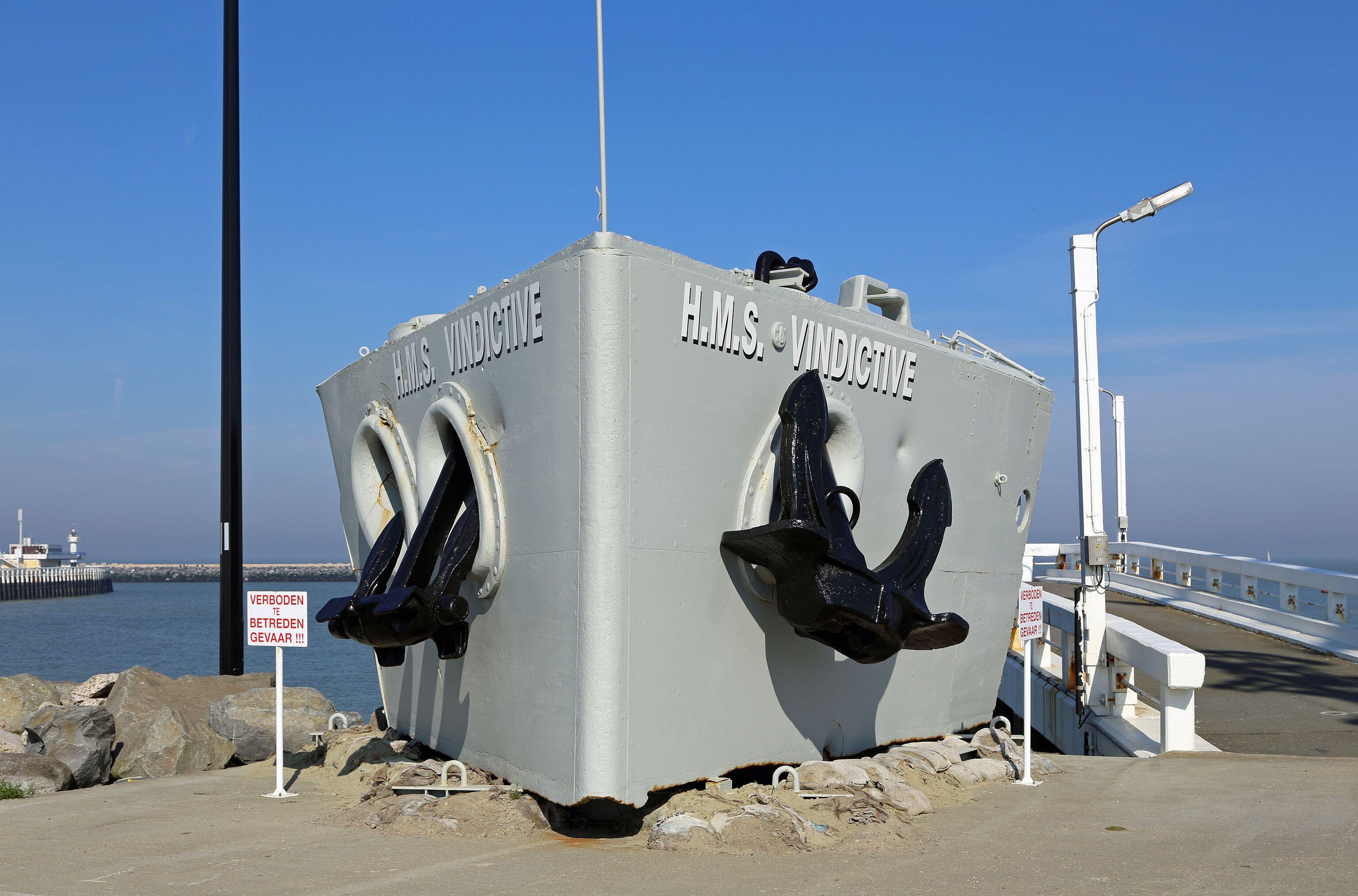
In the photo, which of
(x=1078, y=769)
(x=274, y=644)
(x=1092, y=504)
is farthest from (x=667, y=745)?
(x=1092, y=504)

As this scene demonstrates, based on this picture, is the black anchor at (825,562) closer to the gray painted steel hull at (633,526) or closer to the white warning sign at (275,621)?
the gray painted steel hull at (633,526)

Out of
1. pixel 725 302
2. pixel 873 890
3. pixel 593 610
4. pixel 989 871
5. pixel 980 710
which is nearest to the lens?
pixel 873 890

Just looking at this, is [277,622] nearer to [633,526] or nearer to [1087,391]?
[633,526]

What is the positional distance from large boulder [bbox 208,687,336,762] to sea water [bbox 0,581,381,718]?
118 inches

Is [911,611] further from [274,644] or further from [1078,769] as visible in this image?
[274,644]

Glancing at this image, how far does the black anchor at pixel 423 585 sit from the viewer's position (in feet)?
22.9

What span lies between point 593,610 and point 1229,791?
4916 millimetres

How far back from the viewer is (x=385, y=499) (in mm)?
9375

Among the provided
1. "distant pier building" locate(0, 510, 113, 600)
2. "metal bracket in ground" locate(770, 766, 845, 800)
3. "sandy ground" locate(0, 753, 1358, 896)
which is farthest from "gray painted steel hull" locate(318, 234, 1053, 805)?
"distant pier building" locate(0, 510, 113, 600)

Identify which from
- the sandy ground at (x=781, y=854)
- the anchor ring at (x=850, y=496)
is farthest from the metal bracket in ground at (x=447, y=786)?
the anchor ring at (x=850, y=496)

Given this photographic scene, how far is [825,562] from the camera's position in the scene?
6.56 metres

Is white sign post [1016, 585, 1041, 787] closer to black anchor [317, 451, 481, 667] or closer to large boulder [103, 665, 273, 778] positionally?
black anchor [317, 451, 481, 667]

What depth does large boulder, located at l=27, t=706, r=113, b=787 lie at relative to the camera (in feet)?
30.4

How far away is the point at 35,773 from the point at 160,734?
1.20 m
